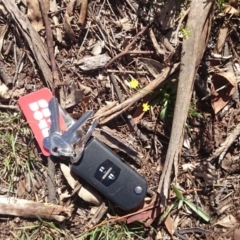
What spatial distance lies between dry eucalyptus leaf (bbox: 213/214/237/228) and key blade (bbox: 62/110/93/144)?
756 mm

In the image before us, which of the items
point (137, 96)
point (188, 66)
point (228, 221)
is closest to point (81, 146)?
point (137, 96)

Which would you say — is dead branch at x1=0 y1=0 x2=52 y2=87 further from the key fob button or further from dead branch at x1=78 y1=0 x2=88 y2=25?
the key fob button

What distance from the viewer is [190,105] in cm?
229

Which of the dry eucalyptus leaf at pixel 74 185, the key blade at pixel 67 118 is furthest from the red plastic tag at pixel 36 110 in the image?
the dry eucalyptus leaf at pixel 74 185

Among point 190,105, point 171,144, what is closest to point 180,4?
point 190,105

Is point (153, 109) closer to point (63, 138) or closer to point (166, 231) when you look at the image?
point (63, 138)

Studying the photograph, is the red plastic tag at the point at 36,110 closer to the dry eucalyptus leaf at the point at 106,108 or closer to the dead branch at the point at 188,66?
the dry eucalyptus leaf at the point at 106,108

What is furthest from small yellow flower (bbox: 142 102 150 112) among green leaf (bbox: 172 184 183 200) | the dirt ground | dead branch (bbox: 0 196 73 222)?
dead branch (bbox: 0 196 73 222)

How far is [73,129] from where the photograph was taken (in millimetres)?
2250

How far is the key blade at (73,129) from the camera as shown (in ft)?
7.37

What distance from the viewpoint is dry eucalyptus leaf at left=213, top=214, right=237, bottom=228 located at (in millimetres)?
2359

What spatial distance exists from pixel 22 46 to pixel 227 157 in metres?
1.03

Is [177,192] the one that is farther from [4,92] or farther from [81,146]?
[4,92]

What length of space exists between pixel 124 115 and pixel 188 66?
38 cm
